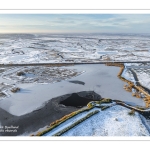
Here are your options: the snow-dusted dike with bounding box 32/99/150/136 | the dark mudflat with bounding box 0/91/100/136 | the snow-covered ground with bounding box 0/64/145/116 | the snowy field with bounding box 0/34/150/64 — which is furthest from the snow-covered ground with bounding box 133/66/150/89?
the dark mudflat with bounding box 0/91/100/136

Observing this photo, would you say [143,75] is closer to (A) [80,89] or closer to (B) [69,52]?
(A) [80,89]

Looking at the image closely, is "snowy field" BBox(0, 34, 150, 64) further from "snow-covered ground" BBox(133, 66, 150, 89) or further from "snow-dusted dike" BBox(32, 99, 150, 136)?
"snow-dusted dike" BBox(32, 99, 150, 136)

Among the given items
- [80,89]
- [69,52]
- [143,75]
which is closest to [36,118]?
[80,89]

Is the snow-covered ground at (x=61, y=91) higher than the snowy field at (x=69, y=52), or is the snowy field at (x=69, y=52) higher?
the snowy field at (x=69, y=52)

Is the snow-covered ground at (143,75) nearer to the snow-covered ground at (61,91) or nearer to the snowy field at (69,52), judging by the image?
the snow-covered ground at (61,91)

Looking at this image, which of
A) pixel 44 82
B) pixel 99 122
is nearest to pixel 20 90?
pixel 44 82

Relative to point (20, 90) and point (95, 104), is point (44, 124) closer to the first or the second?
point (95, 104)

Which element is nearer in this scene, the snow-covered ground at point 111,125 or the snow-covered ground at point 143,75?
the snow-covered ground at point 111,125

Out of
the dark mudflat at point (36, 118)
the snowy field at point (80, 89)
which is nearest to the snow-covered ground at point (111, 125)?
the snowy field at point (80, 89)
